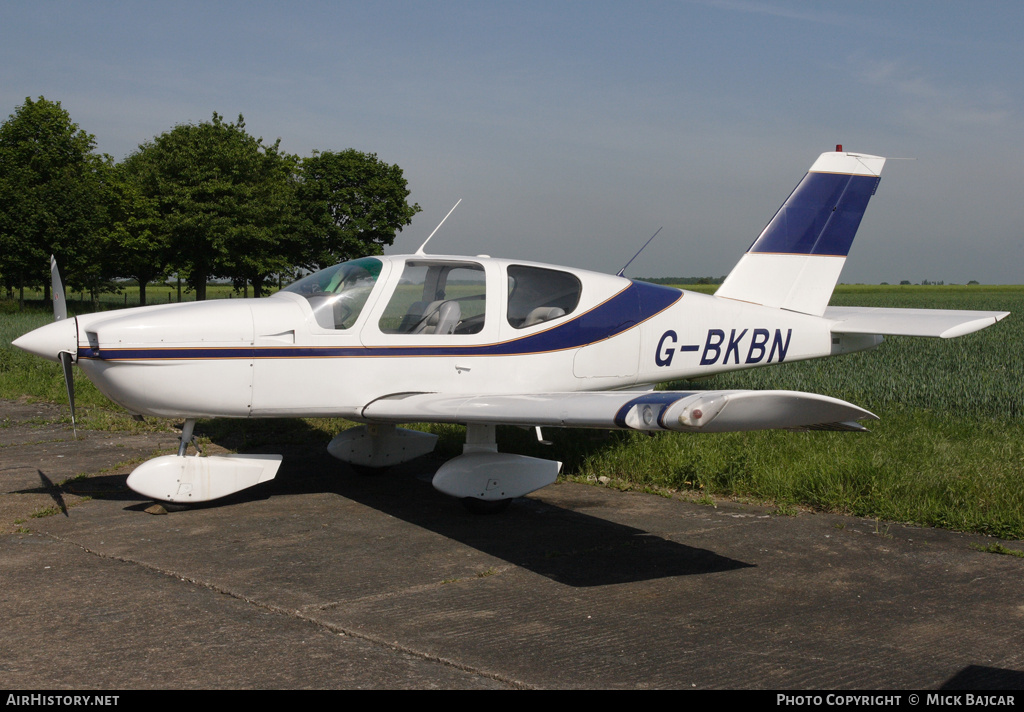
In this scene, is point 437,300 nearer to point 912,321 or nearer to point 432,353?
point 432,353

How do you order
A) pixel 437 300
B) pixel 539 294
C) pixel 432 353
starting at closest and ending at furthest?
1. pixel 432 353
2. pixel 437 300
3. pixel 539 294

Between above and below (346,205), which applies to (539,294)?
below

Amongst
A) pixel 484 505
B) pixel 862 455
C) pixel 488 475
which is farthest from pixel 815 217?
pixel 484 505

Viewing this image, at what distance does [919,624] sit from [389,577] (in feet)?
9.54

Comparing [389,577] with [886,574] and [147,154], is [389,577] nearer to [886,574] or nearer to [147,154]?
[886,574]

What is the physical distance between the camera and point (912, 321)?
7938mm

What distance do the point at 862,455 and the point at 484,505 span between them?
3.41 meters

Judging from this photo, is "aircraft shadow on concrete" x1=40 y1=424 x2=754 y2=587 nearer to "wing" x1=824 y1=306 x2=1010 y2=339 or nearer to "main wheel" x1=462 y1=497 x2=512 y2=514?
"main wheel" x1=462 y1=497 x2=512 y2=514

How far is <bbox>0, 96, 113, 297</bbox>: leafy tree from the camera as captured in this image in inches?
1578

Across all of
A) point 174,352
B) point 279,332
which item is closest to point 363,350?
point 279,332

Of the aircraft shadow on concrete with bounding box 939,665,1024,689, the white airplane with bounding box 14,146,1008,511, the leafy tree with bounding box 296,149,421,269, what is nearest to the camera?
the aircraft shadow on concrete with bounding box 939,665,1024,689

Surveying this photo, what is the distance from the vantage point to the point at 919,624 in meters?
4.12

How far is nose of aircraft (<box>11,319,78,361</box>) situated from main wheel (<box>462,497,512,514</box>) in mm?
3080

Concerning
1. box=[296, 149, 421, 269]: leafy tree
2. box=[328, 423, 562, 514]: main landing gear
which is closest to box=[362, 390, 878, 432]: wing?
box=[328, 423, 562, 514]: main landing gear
